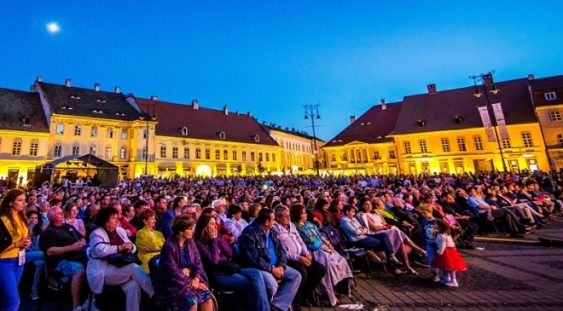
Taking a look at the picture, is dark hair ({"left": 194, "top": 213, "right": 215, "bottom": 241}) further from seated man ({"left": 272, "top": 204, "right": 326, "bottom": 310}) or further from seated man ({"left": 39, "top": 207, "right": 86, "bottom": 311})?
seated man ({"left": 39, "top": 207, "right": 86, "bottom": 311})

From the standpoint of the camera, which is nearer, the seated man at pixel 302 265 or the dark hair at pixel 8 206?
the dark hair at pixel 8 206

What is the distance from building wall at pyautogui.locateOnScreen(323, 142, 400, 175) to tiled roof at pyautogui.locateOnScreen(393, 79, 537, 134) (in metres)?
5.57

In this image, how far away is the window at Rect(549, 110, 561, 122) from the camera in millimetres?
34500

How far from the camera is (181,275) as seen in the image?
3422 millimetres

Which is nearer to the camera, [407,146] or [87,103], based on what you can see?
[407,146]

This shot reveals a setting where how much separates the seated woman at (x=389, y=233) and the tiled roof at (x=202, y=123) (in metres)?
44.3

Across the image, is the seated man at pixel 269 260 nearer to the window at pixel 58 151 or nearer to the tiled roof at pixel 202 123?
the window at pixel 58 151

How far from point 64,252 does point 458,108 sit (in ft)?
158

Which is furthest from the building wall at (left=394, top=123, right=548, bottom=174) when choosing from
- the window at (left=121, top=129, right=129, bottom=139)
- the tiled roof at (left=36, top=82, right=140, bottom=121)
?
→ the tiled roof at (left=36, top=82, right=140, bottom=121)

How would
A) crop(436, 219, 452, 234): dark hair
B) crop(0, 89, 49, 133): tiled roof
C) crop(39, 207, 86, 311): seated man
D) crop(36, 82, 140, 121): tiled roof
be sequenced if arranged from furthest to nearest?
1. crop(36, 82, 140, 121): tiled roof
2. crop(0, 89, 49, 133): tiled roof
3. crop(436, 219, 452, 234): dark hair
4. crop(39, 207, 86, 311): seated man

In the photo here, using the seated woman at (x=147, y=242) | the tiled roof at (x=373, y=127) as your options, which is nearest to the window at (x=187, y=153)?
the tiled roof at (x=373, y=127)

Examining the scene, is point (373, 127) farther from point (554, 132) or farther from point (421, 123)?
point (554, 132)

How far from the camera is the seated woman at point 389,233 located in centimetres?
634

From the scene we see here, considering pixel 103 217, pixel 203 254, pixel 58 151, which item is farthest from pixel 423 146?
pixel 58 151
